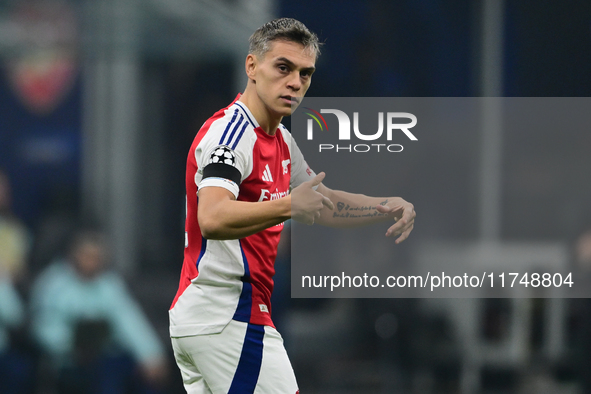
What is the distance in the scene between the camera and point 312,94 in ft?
19.1

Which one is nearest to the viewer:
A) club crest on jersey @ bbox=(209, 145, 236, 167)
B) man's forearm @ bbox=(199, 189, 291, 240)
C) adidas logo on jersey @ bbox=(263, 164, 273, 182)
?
man's forearm @ bbox=(199, 189, 291, 240)

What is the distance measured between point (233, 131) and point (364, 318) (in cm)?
363

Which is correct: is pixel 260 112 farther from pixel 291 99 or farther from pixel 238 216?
pixel 238 216

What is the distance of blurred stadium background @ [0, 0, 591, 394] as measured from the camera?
562 cm

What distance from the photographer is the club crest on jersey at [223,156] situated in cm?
225

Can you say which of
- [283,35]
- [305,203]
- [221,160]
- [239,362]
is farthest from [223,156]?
[239,362]

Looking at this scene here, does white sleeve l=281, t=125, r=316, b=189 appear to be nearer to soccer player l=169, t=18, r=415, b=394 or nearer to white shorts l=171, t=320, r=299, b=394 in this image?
soccer player l=169, t=18, r=415, b=394

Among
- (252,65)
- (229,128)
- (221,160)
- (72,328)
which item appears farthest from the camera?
(72,328)

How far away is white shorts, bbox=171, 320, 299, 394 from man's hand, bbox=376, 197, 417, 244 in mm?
606

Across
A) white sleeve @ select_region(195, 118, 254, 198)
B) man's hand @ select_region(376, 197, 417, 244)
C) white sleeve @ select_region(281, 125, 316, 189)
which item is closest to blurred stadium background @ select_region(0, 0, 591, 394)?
white sleeve @ select_region(281, 125, 316, 189)

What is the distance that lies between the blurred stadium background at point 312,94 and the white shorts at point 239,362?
295 centimetres

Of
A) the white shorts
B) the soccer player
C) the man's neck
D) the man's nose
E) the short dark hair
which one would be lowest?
the white shorts

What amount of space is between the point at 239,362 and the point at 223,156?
2.42ft

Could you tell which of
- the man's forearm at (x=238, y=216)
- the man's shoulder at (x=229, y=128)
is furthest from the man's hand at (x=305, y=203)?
the man's shoulder at (x=229, y=128)
